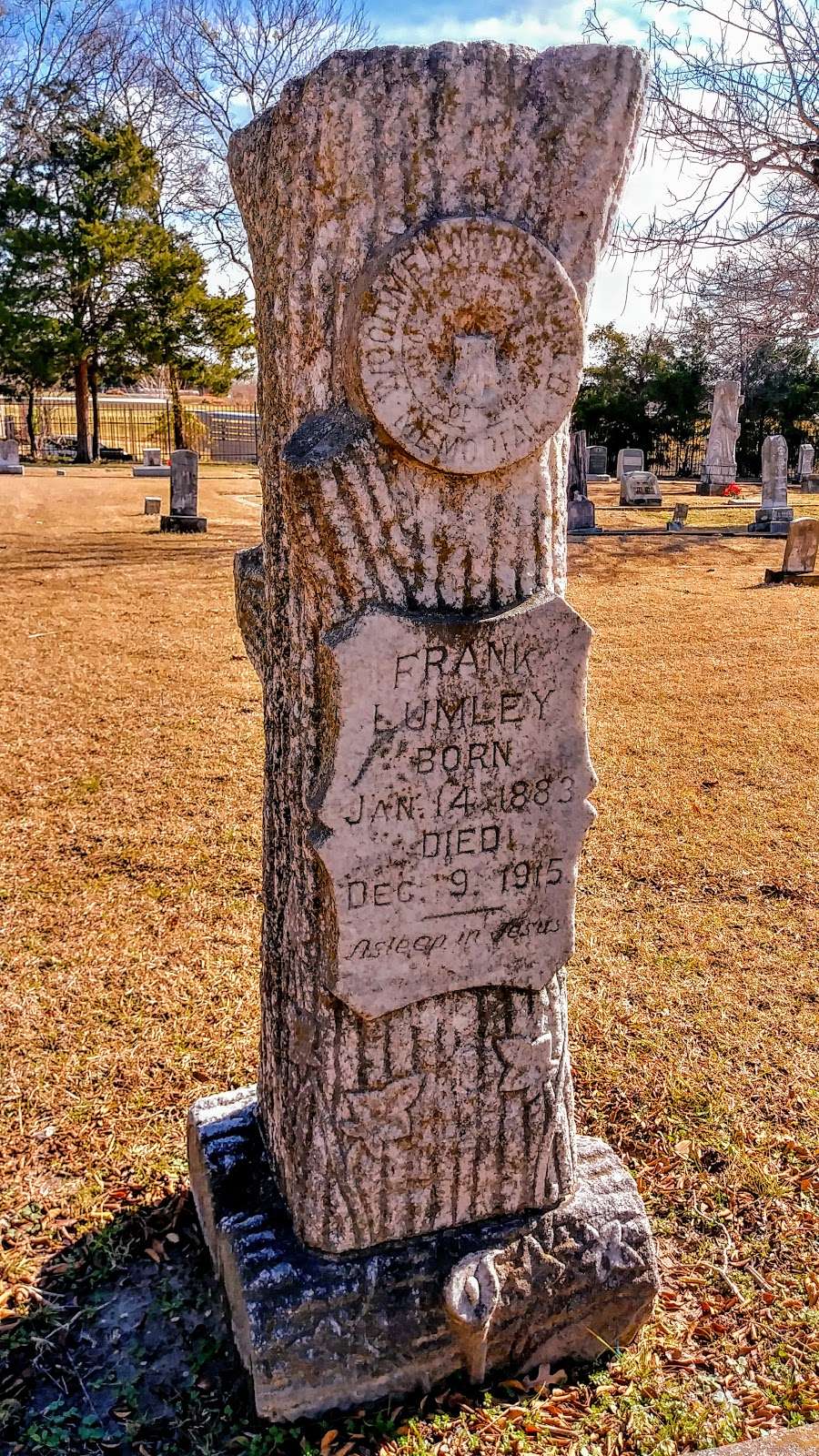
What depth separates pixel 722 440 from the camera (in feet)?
80.9

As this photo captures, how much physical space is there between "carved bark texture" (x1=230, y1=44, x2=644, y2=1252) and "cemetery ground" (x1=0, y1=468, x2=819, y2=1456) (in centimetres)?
46

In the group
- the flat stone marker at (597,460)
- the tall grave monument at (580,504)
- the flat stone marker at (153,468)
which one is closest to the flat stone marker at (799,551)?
the tall grave monument at (580,504)

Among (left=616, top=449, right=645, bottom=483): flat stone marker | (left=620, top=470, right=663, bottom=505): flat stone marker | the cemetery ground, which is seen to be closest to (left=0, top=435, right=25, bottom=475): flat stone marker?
(left=616, top=449, right=645, bottom=483): flat stone marker

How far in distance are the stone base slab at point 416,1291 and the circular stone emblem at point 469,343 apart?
1.62 meters

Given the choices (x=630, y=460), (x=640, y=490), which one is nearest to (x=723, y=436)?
(x=630, y=460)

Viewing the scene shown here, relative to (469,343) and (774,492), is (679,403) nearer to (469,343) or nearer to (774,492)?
(774,492)

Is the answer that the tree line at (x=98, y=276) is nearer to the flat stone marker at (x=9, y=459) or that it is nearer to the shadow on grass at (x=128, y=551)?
the flat stone marker at (x=9, y=459)

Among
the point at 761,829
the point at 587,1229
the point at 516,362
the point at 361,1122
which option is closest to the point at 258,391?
the point at 516,362

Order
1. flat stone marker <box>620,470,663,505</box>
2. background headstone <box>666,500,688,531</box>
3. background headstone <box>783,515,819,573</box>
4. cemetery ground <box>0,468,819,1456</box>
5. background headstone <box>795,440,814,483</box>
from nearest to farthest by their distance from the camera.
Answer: cemetery ground <box>0,468,819,1456</box>, background headstone <box>783,515,819,573</box>, background headstone <box>666,500,688,531</box>, flat stone marker <box>620,470,663,505</box>, background headstone <box>795,440,814,483</box>

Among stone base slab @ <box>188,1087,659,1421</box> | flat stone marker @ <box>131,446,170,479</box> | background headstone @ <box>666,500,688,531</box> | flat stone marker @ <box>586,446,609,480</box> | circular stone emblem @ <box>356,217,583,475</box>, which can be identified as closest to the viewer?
circular stone emblem @ <box>356,217,583,475</box>

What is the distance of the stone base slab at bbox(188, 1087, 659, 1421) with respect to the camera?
2109 millimetres

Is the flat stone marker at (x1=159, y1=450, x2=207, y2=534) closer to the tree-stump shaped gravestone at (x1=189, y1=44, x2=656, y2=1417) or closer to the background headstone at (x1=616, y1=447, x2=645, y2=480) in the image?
the background headstone at (x1=616, y1=447, x2=645, y2=480)

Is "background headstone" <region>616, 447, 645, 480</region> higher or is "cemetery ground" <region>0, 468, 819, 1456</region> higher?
"background headstone" <region>616, 447, 645, 480</region>

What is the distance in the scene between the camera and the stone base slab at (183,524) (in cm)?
1625
